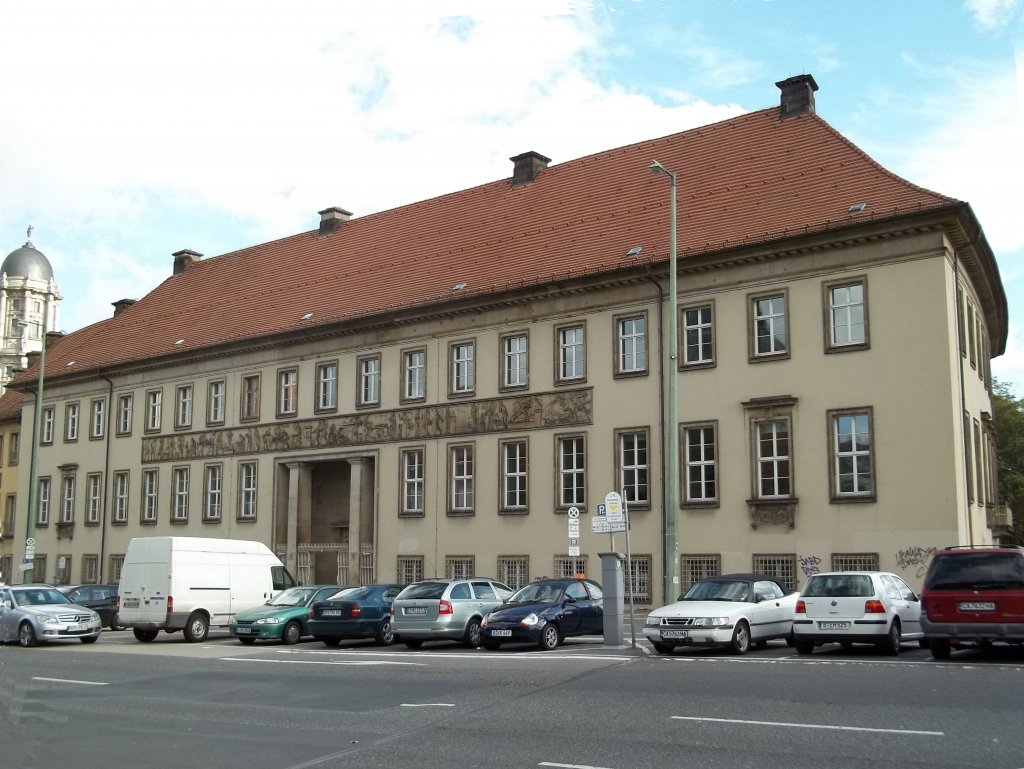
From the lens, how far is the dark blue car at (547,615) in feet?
71.6

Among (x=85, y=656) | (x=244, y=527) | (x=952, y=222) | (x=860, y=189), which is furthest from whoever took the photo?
(x=244, y=527)

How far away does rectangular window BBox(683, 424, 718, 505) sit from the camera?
100ft

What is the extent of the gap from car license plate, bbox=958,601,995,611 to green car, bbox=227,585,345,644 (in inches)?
577

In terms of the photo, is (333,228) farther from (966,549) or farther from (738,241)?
(966,549)

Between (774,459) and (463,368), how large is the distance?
1169 cm

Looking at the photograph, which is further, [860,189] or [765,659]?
[860,189]

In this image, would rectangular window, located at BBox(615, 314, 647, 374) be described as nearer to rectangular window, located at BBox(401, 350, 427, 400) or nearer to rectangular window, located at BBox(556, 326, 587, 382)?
rectangular window, located at BBox(556, 326, 587, 382)

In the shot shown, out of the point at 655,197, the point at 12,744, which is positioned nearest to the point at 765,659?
the point at 12,744

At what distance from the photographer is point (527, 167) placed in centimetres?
4222

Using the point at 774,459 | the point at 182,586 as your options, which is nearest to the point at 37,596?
the point at 182,586

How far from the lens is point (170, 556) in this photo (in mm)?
27578

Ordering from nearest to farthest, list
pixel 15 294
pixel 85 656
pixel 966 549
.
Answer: pixel 966 549 < pixel 85 656 < pixel 15 294

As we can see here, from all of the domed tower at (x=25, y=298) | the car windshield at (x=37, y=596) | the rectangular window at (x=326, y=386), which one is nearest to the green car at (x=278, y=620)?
the car windshield at (x=37, y=596)

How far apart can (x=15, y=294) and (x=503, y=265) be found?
104 m
